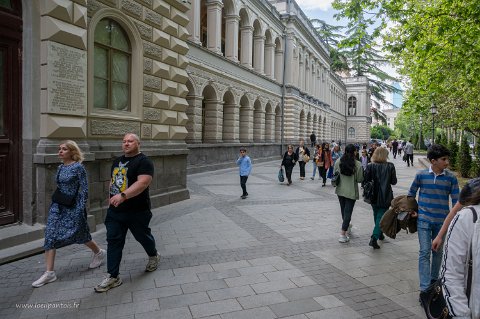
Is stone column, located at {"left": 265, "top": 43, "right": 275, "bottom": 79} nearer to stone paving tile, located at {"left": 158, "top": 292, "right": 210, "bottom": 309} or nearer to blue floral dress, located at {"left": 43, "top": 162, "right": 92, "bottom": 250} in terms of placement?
blue floral dress, located at {"left": 43, "top": 162, "right": 92, "bottom": 250}

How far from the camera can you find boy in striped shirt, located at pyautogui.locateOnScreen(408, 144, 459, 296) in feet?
13.9

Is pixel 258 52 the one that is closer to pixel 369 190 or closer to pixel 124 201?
pixel 369 190

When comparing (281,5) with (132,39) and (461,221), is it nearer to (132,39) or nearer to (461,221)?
(132,39)

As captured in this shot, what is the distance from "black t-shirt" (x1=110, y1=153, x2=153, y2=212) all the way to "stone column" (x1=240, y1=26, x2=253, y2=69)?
20311 mm

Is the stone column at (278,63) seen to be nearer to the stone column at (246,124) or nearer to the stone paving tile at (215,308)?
the stone column at (246,124)

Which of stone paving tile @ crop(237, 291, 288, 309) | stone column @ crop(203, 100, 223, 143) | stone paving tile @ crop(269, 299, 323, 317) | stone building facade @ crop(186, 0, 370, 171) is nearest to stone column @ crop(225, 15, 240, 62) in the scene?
stone building facade @ crop(186, 0, 370, 171)

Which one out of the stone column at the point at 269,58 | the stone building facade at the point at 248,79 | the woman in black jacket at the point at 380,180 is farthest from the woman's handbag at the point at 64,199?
the stone column at the point at 269,58

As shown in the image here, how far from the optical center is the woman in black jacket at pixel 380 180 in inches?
245

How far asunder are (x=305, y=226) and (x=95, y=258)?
4278 mm

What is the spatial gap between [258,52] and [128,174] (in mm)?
22789

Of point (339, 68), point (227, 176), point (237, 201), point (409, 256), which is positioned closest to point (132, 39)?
point (237, 201)

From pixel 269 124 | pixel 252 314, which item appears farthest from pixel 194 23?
pixel 252 314

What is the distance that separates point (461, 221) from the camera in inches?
98.7

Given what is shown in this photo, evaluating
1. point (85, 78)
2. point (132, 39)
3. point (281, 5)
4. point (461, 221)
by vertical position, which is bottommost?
point (461, 221)
